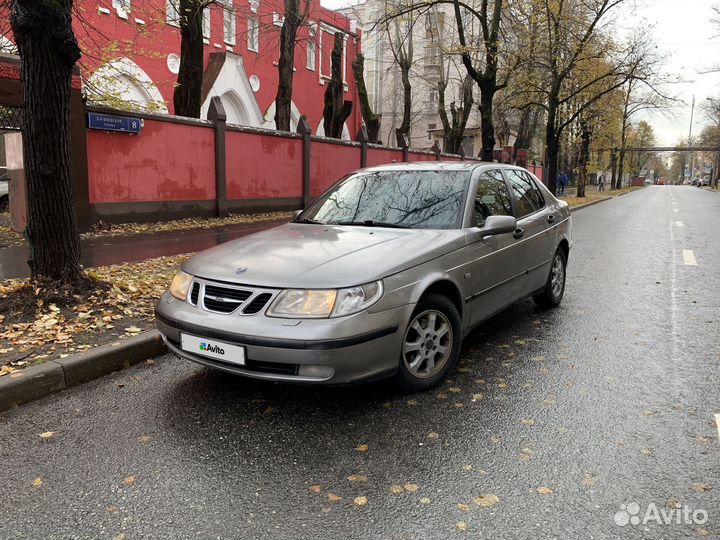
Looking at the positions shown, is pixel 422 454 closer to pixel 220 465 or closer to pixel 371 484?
pixel 371 484

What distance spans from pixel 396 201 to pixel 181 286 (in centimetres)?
190

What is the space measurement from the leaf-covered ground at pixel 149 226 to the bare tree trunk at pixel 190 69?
3258 mm

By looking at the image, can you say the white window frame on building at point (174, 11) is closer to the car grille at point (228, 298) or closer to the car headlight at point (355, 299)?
the car grille at point (228, 298)

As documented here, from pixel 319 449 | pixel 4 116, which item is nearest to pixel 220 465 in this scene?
pixel 319 449

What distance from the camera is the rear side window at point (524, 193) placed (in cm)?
564

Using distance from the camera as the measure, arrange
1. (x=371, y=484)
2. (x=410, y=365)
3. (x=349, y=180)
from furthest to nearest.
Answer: (x=349, y=180) < (x=410, y=365) < (x=371, y=484)

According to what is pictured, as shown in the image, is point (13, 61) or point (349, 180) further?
point (13, 61)

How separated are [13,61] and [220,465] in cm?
1047

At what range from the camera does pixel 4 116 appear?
10586 mm

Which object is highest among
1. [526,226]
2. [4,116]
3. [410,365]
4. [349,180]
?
[4,116]

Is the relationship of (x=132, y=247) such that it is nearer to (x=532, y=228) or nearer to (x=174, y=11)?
Answer: (x=532, y=228)

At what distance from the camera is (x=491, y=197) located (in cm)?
512

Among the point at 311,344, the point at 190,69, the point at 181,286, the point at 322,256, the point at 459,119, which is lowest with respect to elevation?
the point at 311,344

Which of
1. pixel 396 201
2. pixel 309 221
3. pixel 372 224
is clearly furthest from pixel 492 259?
pixel 309 221
